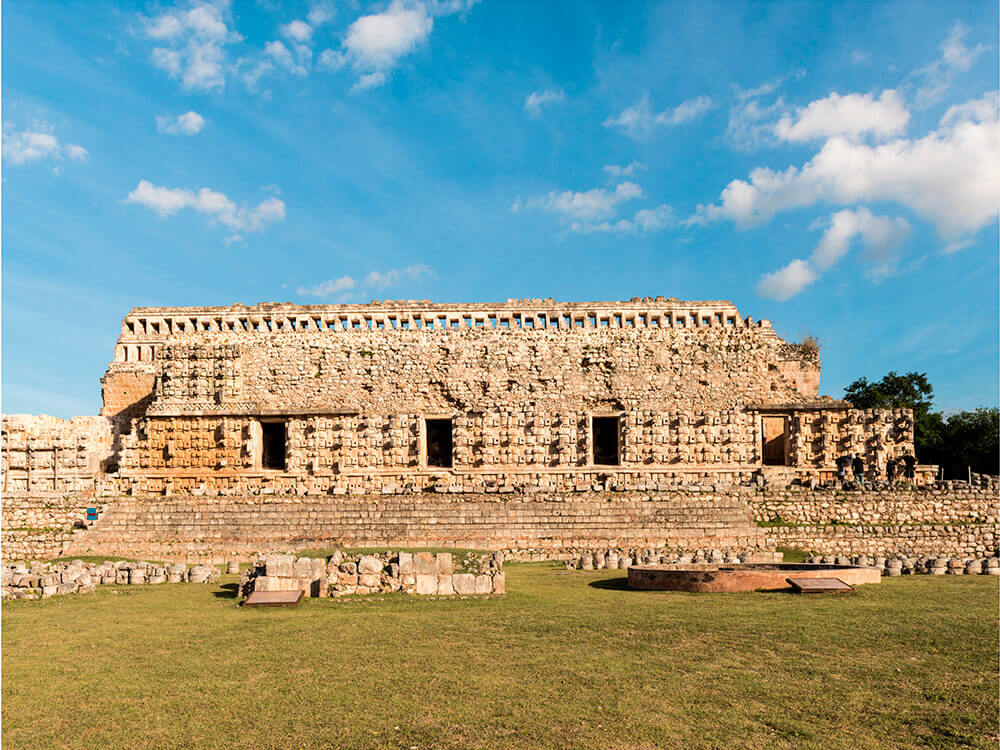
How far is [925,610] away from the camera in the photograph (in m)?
8.45

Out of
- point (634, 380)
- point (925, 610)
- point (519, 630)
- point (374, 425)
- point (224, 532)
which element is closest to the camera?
point (519, 630)

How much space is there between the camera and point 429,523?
57.4ft

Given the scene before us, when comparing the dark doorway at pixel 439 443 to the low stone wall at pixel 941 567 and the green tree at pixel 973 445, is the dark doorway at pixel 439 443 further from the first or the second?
the green tree at pixel 973 445

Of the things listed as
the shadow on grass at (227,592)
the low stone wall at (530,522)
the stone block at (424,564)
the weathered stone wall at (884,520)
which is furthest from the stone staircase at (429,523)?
the stone block at (424,564)

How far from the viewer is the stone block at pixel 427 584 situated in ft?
33.4

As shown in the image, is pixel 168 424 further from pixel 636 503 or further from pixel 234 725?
pixel 234 725

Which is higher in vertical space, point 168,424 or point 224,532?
point 168,424

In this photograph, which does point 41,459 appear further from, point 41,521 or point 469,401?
point 469,401

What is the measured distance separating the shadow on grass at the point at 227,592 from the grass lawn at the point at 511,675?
144 centimetres

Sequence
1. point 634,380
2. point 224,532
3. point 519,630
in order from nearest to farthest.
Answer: point 519,630
point 224,532
point 634,380

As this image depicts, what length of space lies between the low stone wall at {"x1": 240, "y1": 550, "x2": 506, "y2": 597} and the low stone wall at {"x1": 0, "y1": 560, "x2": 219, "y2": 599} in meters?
2.79

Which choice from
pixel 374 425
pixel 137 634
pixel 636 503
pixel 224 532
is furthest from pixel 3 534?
pixel 636 503

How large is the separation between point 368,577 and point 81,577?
212 inches

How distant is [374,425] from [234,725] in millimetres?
18683
